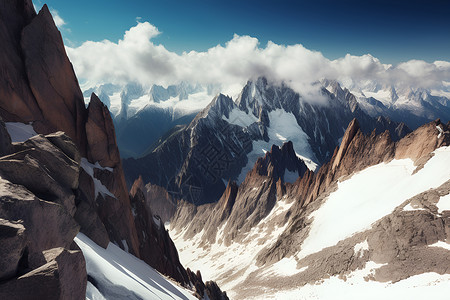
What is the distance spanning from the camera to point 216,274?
107688mm

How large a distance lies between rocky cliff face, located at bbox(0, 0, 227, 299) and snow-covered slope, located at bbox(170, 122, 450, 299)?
31.5 metres

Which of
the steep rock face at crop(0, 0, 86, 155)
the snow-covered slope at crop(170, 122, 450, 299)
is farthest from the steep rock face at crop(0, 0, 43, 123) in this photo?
the snow-covered slope at crop(170, 122, 450, 299)

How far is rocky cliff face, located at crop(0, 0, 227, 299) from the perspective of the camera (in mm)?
8609

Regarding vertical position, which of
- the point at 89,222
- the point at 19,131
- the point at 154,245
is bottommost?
the point at 154,245

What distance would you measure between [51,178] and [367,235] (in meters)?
60.4

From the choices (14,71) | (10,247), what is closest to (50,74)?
(14,71)

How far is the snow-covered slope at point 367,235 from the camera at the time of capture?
44.0m

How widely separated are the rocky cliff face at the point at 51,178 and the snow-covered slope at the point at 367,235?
103 ft

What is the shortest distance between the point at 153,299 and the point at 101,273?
3975 millimetres

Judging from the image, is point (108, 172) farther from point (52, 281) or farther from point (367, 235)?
point (367, 235)

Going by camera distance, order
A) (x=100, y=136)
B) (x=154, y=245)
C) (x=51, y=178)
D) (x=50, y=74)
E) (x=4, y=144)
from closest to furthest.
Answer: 1. (x=51, y=178)
2. (x=4, y=144)
3. (x=50, y=74)
4. (x=100, y=136)
5. (x=154, y=245)

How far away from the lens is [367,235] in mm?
55250

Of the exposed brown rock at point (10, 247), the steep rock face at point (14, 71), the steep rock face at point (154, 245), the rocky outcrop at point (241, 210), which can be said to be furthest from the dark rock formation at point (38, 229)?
the rocky outcrop at point (241, 210)

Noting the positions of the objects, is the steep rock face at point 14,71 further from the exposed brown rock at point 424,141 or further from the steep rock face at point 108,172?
the exposed brown rock at point 424,141
